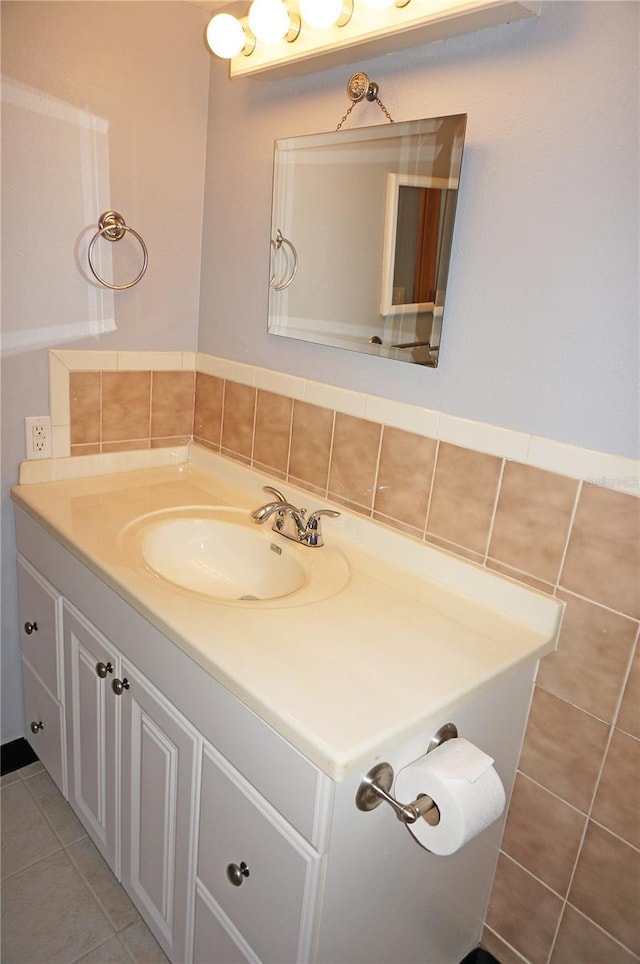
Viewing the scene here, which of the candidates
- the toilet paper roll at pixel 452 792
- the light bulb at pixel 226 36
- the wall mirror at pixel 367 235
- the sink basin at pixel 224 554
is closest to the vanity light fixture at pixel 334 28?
the light bulb at pixel 226 36

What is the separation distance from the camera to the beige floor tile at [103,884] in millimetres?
1481

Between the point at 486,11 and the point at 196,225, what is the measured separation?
1.02 meters

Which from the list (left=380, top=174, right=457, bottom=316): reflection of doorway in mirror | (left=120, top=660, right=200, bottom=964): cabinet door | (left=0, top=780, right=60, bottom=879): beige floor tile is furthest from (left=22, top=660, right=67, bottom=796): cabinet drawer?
(left=380, top=174, right=457, bottom=316): reflection of doorway in mirror

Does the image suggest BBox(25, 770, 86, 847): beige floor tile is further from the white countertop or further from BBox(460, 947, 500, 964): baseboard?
BBox(460, 947, 500, 964): baseboard

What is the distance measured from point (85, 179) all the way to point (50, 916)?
5.72ft

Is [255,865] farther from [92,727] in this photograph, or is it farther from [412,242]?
[412,242]

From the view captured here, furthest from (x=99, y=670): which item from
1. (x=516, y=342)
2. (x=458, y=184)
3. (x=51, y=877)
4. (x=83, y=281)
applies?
(x=458, y=184)

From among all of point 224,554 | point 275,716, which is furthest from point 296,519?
point 275,716

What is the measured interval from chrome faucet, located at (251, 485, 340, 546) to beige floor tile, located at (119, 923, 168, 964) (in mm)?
954

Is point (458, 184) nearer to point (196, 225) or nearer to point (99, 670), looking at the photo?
point (196, 225)

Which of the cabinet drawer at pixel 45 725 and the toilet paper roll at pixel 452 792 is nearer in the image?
the toilet paper roll at pixel 452 792

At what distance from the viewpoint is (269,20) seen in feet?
4.27

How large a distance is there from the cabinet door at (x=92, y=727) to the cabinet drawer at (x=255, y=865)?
0.38 metres

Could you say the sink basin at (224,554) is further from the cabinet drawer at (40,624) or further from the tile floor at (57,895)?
the tile floor at (57,895)
